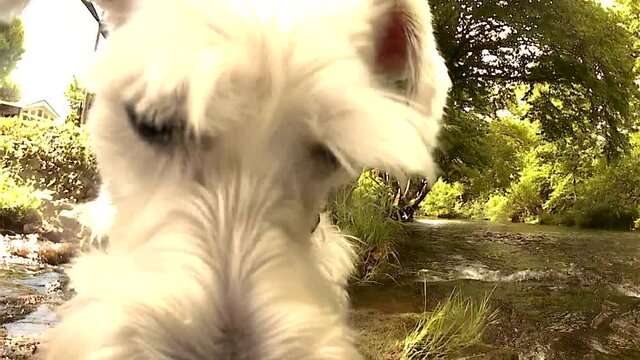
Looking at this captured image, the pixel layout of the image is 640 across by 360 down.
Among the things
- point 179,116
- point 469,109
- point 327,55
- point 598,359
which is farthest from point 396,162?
point 598,359

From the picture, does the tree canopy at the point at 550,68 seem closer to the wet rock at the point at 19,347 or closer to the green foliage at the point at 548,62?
the green foliage at the point at 548,62

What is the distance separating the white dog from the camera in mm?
662

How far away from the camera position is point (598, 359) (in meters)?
1.34

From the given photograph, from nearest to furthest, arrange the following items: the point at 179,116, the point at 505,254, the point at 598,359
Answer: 1. the point at 179,116
2. the point at 598,359
3. the point at 505,254

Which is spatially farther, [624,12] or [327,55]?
[624,12]

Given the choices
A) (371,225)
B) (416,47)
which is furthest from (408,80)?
(371,225)

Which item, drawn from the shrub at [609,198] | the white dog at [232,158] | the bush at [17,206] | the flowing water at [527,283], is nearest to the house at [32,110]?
the bush at [17,206]

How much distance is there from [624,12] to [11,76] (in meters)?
1.27

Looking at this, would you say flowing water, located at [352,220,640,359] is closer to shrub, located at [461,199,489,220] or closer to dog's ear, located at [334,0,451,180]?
shrub, located at [461,199,489,220]

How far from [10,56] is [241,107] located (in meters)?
0.90

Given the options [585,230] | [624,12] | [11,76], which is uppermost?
[11,76]

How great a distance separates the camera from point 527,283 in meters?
1.42

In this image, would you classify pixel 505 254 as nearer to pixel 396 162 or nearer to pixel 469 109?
pixel 469 109

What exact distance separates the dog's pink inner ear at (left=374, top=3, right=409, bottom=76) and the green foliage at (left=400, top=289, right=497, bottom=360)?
0.57m
